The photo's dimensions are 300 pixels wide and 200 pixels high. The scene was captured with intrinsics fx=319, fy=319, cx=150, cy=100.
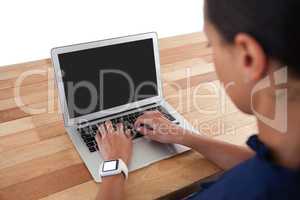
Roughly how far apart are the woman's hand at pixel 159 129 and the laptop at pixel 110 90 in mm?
24

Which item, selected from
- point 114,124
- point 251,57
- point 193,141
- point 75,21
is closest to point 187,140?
point 193,141

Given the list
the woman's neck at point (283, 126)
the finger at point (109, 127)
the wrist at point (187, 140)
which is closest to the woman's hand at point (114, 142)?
the finger at point (109, 127)

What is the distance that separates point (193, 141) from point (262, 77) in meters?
0.45

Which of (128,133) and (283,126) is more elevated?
(283,126)

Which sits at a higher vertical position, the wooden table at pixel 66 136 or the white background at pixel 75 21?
the white background at pixel 75 21

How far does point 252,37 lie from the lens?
17.6 inches

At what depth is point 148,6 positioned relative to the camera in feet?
6.50

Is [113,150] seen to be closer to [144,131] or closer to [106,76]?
[144,131]

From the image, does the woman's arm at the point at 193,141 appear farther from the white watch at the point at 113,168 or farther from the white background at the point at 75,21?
the white background at the point at 75,21


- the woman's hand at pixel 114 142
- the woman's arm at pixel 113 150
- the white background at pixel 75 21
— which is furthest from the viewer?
the white background at pixel 75 21

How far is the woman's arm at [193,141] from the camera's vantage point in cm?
87

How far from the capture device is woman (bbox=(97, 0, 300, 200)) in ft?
1.40

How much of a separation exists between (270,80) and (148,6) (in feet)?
5.28

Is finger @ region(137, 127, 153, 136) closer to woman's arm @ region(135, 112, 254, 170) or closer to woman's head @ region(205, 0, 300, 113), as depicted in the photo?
woman's arm @ region(135, 112, 254, 170)
